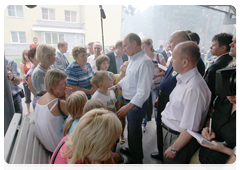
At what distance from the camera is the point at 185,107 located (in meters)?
1.19

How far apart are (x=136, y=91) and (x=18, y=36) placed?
1874 cm

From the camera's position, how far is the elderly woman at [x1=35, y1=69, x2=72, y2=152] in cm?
146

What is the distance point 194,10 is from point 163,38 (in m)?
6.33

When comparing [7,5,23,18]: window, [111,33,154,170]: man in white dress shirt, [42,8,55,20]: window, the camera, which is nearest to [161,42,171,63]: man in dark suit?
[111,33,154,170]: man in white dress shirt

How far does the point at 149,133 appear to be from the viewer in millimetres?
2912

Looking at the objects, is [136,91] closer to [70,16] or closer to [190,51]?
[190,51]

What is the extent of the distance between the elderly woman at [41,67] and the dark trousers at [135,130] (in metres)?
1.32

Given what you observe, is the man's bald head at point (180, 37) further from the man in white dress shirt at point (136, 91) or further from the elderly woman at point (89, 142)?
the elderly woman at point (89, 142)

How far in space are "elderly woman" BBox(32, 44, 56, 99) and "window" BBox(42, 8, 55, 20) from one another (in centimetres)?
1753

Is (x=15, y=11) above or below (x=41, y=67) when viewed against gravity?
above

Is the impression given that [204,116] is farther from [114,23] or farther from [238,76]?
[114,23]

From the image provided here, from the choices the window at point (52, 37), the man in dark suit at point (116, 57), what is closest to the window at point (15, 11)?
the window at point (52, 37)

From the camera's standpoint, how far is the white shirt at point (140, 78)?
1.69 m

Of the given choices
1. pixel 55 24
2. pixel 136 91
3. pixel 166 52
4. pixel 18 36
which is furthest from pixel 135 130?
pixel 18 36
